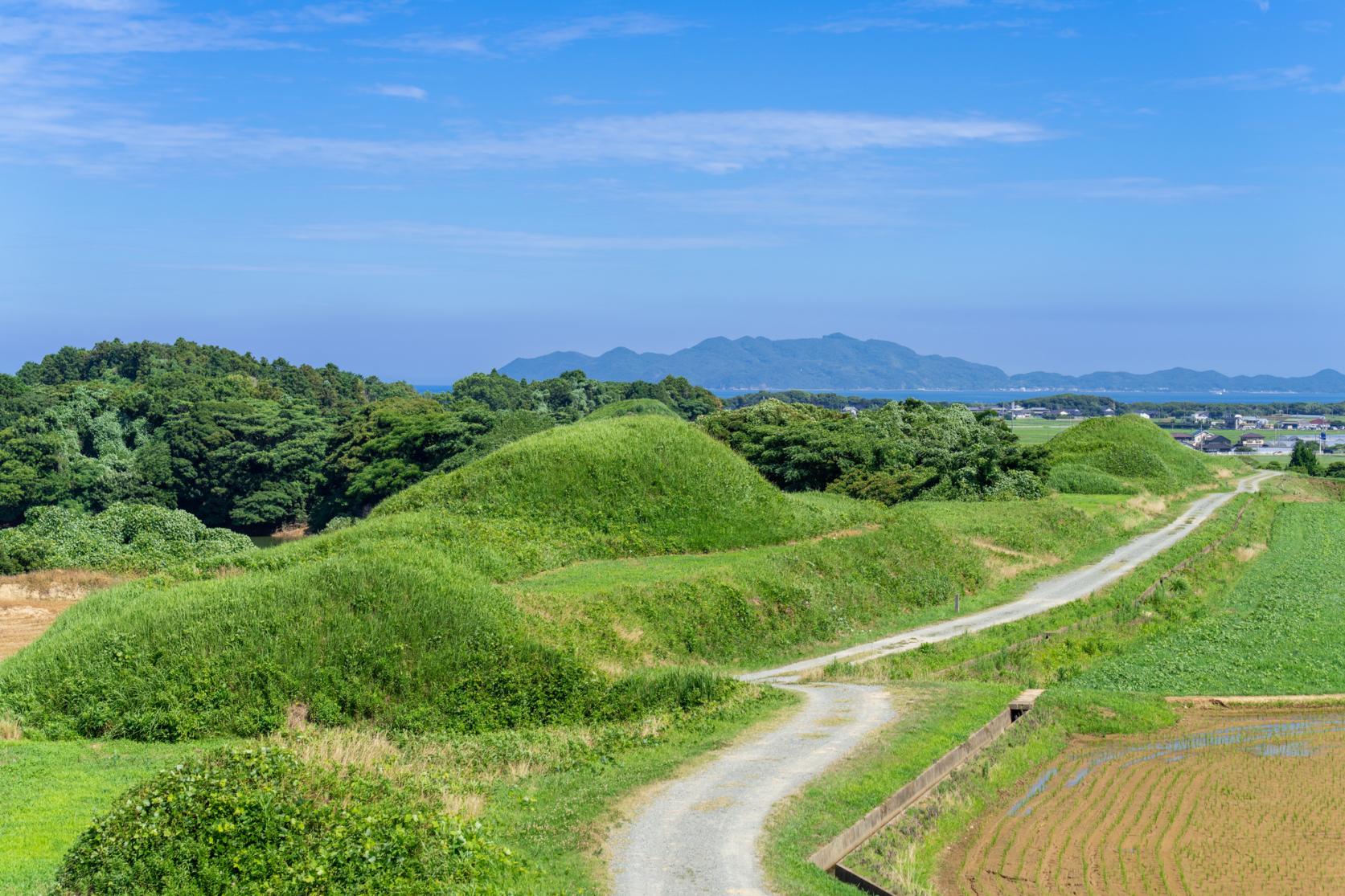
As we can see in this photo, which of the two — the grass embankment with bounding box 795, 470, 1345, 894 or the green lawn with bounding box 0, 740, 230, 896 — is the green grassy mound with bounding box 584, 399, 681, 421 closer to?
the grass embankment with bounding box 795, 470, 1345, 894

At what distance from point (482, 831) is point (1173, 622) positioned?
22.7 metres

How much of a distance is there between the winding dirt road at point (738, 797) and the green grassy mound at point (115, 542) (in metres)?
21.3

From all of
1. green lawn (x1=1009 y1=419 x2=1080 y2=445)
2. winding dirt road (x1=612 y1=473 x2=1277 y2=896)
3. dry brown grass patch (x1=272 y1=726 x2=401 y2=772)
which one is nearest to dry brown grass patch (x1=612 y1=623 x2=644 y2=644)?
winding dirt road (x1=612 y1=473 x2=1277 y2=896)

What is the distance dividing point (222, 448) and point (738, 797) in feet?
214

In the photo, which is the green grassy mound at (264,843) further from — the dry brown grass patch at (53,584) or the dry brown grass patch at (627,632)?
the dry brown grass patch at (53,584)

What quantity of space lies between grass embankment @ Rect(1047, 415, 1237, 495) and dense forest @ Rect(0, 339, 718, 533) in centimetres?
3068

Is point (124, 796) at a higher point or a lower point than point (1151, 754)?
higher

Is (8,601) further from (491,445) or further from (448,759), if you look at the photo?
(491,445)

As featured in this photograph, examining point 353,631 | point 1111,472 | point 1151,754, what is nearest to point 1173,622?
point 1151,754

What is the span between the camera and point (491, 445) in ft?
197

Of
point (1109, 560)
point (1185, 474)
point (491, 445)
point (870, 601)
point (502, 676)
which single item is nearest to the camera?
point (502, 676)

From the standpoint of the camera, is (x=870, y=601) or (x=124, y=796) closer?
(x=124, y=796)

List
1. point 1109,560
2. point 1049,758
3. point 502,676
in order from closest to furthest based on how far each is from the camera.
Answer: point 1049,758
point 502,676
point 1109,560

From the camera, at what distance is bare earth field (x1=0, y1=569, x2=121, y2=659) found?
83.2 ft
